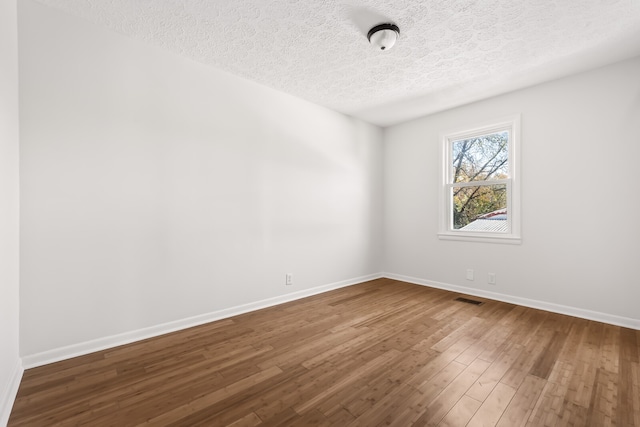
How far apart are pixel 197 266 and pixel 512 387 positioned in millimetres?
2744

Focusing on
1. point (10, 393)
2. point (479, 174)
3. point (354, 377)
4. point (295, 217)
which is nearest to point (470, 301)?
point (479, 174)

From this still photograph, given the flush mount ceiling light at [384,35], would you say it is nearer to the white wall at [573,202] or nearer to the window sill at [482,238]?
the white wall at [573,202]

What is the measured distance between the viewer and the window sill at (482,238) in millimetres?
3562

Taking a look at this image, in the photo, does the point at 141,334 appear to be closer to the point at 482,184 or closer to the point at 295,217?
the point at 295,217

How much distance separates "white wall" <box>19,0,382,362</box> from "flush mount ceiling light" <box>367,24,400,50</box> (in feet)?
4.95

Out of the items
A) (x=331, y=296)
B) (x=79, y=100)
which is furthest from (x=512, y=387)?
(x=79, y=100)

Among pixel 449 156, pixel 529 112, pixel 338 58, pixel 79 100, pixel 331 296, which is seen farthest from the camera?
pixel 449 156

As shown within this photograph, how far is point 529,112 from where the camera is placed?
344 centimetres

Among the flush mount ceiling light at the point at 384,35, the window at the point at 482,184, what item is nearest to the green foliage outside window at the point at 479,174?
the window at the point at 482,184

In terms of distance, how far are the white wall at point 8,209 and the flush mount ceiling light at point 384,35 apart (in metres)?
2.44

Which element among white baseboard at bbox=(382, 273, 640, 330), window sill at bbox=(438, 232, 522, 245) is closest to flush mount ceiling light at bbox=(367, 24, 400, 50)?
window sill at bbox=(438, 232, 522, 245)

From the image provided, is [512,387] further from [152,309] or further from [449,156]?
[449,156]

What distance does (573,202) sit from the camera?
3.12 meters

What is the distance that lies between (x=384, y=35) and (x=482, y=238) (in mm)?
2903
